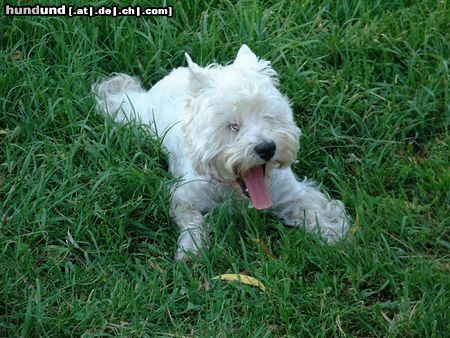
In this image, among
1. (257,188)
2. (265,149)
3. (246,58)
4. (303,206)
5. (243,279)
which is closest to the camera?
(243,279)

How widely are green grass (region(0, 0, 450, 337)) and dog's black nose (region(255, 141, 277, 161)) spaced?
1.33ft

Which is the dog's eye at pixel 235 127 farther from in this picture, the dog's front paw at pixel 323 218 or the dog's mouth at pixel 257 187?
the dog's front paw at pixel 323 218

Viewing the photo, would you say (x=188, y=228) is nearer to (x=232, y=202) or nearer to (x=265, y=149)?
(x=232, y=202)

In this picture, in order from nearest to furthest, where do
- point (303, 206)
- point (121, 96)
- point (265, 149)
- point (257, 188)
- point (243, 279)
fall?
1. point (243, 279)
2. point (265, 149)
3. point (257, 188)
4. point (303, 206)
5. point (121, 96)

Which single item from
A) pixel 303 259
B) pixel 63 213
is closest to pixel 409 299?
pixel 303 259

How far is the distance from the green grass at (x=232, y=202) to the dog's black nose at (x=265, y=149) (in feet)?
1.33

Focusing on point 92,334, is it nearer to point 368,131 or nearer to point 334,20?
point 368,131

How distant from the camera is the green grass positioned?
4684 mm

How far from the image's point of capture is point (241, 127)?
16.6ft

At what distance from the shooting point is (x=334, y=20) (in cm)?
655

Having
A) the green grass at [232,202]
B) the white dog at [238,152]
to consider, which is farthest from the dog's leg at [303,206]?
the green grass at [232,202]

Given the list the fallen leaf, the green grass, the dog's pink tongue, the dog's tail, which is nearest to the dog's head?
the dog's pink tongue

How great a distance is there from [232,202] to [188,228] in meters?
0.31

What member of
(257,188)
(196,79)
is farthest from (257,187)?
(196,79)
